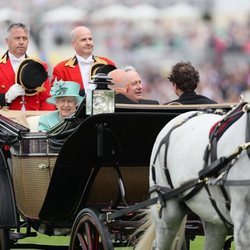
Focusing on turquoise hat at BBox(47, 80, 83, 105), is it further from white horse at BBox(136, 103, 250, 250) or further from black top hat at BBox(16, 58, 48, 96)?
white horse at BBox(136, 103, 250, 250)

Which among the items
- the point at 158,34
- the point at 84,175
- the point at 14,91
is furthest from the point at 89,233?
the point at 158,34

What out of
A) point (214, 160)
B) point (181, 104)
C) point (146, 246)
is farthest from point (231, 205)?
point (181, 104)

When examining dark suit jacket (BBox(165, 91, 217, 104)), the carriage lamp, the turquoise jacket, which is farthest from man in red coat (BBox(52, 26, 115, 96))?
the carriage lamp

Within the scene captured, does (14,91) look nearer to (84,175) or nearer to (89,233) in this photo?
(84,175)

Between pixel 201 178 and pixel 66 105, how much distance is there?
2.05 meters

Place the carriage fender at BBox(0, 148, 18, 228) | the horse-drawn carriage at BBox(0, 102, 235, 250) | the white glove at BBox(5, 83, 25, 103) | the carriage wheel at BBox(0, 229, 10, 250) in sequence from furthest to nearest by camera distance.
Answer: the white glove at BBox(5, 83, 25, 103)
the carriage wheel at BBox(0, 229, 10, 250)
the carriage fender at BBox(0, 148, 18, 228)
the horse-drawn carriage at BBox(0, 102, 235, 250)

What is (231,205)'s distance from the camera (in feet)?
17.6

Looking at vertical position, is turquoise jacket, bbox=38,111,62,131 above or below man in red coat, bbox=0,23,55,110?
below

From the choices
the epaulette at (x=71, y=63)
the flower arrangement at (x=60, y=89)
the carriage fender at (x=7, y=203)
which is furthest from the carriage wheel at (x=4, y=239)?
the epaulette at (x=71, y=63)

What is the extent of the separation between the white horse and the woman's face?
1285 millimetres

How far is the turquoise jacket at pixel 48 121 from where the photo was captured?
747 cm

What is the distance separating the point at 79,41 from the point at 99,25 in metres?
11.9

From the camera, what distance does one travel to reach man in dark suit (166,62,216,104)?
7.29 meters

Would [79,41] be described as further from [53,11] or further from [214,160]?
[53,11]
